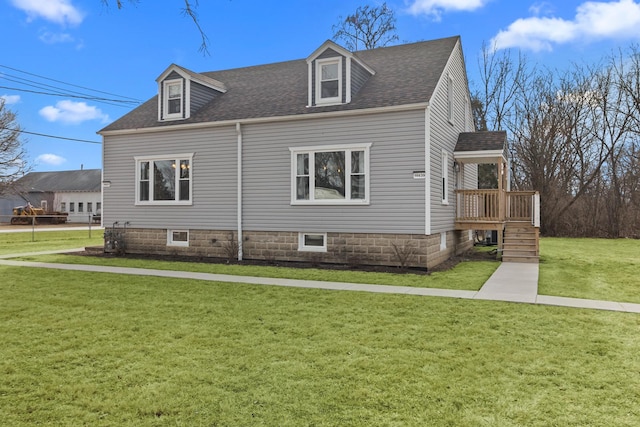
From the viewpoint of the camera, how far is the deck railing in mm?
13984

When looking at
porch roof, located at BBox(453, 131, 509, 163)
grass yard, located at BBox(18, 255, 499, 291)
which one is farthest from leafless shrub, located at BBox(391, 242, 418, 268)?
porch roof, located at BBox(453, 131, 509, 163)

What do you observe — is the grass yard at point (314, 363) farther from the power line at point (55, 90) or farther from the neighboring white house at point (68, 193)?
the neighboring white house at point (68, 193)

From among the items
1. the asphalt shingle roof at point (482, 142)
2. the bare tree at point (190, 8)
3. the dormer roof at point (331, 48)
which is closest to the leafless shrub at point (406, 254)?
the asphalt shingle roof at point (482, 142)

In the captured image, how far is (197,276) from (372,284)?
164 inches

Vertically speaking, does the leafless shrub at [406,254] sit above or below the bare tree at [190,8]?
below

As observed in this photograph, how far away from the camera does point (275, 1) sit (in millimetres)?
8344

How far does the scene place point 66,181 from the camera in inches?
1976

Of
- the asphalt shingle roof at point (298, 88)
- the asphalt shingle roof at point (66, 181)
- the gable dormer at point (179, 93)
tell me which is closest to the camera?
the asphalt shingle roof at point (298, 88)

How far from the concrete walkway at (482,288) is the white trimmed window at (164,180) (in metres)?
3.31

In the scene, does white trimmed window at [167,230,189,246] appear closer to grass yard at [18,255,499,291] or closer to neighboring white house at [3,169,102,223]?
grass yard at [18,255,499,291]

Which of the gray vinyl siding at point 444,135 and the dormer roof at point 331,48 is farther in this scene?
the dormer roof at point 331,48

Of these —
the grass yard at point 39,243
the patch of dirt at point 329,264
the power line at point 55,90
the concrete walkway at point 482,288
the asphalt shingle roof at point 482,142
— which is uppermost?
the power line at point 55,90

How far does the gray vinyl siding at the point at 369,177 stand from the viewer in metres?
11.5

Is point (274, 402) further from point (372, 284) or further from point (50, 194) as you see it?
point (50, 194)
